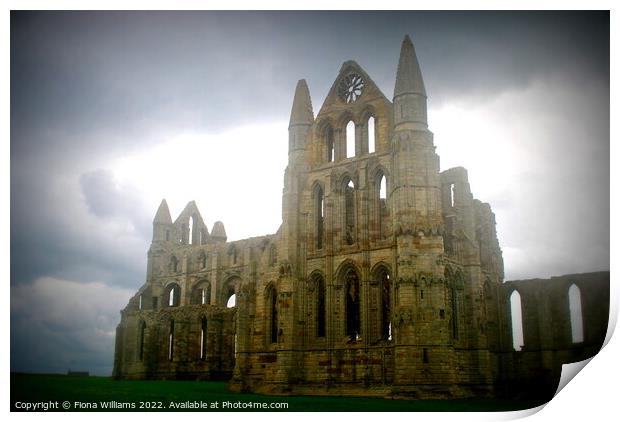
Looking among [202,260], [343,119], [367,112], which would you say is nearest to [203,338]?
[202,260]

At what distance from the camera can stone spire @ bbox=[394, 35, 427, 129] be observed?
2903 cm

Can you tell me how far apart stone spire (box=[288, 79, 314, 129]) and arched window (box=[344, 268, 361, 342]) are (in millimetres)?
7806

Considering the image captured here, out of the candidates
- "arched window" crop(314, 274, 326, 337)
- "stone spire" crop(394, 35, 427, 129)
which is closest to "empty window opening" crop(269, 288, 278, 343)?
"arched window" crop(314, 274, 326, 337)

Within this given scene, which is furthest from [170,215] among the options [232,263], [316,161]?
[316,161]

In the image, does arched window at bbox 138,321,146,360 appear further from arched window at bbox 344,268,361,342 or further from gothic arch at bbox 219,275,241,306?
arched window at bbox 344,268,361,342

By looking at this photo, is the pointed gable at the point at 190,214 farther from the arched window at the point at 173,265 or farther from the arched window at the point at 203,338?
the arched window at the point at 203,338

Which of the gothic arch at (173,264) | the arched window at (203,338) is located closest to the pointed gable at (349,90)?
the arched window at (203,338)

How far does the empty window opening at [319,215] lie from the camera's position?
105 feet

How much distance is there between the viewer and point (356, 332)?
30266 millimetres

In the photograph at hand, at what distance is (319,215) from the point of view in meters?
32.4

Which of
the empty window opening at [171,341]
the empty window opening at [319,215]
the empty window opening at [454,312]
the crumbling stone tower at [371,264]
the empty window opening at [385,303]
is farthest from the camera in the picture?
the empty window opening at [171,341]

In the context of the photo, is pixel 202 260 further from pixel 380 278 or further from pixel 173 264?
pixel 380 278
